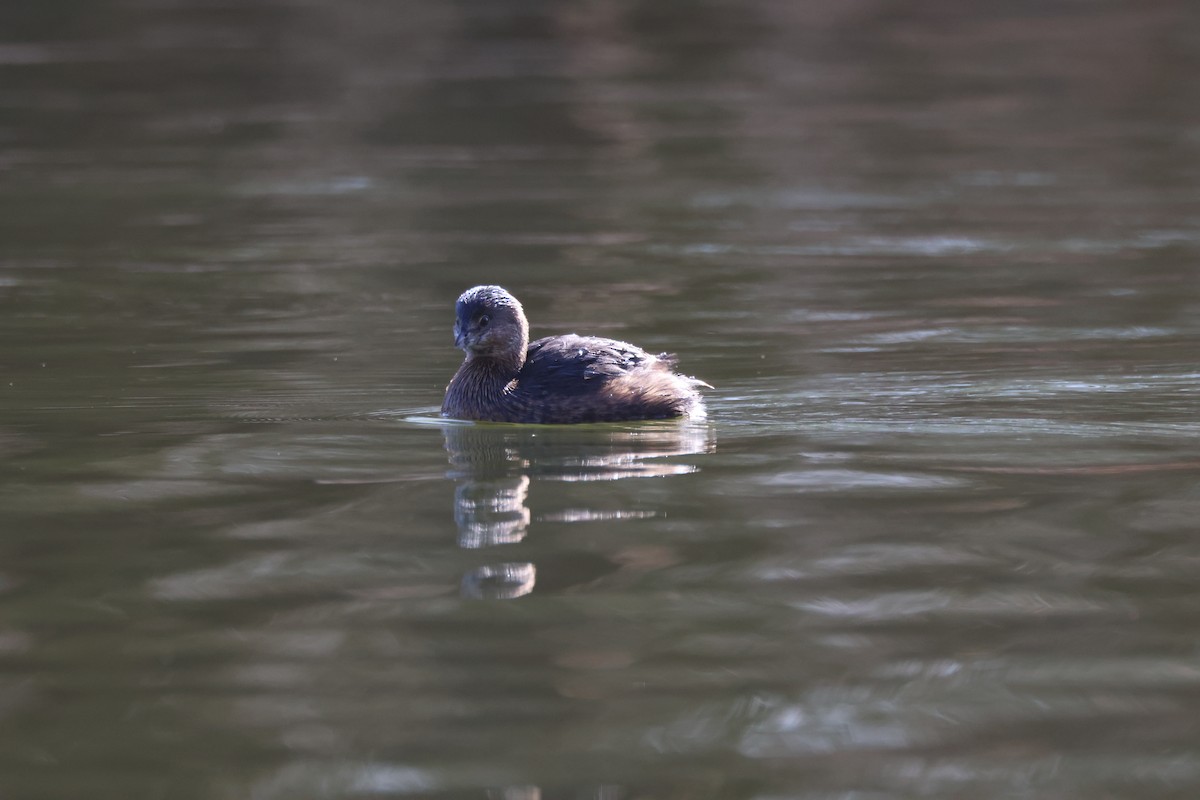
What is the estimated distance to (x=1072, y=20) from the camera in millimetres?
32938

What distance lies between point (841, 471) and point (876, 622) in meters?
2.29

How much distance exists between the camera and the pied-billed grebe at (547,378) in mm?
9805

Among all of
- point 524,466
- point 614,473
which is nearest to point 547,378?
point 524,466

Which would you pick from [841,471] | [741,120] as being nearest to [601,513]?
[841,471]

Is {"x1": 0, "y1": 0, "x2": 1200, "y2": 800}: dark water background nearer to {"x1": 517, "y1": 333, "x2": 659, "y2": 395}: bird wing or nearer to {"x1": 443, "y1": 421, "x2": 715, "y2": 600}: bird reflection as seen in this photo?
{"x1": 443, "y1": 421, "x2": 715, "y2": 600}: bird reflection

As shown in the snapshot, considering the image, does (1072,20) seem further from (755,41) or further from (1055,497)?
(1055,497)

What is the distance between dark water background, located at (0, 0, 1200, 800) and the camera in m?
5.43

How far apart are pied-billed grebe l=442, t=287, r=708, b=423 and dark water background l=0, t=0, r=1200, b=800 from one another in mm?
249

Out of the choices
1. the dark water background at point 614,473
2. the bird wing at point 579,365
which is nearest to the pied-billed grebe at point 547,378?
the bird wing at point 579,365

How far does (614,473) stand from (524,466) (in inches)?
20.3

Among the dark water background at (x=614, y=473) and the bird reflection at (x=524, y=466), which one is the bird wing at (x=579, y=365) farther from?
the dark water background at (x=614, y=473)

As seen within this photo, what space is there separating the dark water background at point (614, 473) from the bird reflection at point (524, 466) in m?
0.04

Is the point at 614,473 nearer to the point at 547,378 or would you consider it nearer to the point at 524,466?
the point at 524,466

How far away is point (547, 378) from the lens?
391 inches
